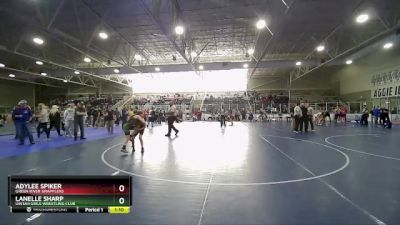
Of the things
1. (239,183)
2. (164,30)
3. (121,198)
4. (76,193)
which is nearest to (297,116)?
(164,30)

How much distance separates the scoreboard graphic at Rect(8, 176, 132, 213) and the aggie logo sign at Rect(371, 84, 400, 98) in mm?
26545

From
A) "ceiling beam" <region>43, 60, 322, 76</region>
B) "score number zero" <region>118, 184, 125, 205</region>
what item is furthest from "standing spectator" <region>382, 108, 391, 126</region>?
"score number zero" <region>118, 184, 125, 205</region>

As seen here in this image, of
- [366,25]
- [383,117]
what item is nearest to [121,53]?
[366,25]

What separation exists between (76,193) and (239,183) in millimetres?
3281

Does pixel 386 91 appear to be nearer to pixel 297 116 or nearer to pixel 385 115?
pixel 385 115

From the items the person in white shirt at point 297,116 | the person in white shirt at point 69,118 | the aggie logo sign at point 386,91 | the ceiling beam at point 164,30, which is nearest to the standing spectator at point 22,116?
the person in white shirt at point 69,118

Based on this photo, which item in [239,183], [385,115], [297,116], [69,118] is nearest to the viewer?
[239,183]

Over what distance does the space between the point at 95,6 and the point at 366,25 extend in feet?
50.5

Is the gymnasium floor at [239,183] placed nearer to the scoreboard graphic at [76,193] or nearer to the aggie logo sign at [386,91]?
the scoreboard graphic at [76,193]

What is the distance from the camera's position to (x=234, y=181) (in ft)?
16.9

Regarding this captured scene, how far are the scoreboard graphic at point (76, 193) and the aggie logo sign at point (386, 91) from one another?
1045 inches

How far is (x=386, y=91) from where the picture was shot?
81.4 ft

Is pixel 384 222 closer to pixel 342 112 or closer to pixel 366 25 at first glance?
pixel 366 25

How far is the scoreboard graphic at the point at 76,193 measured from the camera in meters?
2.21
